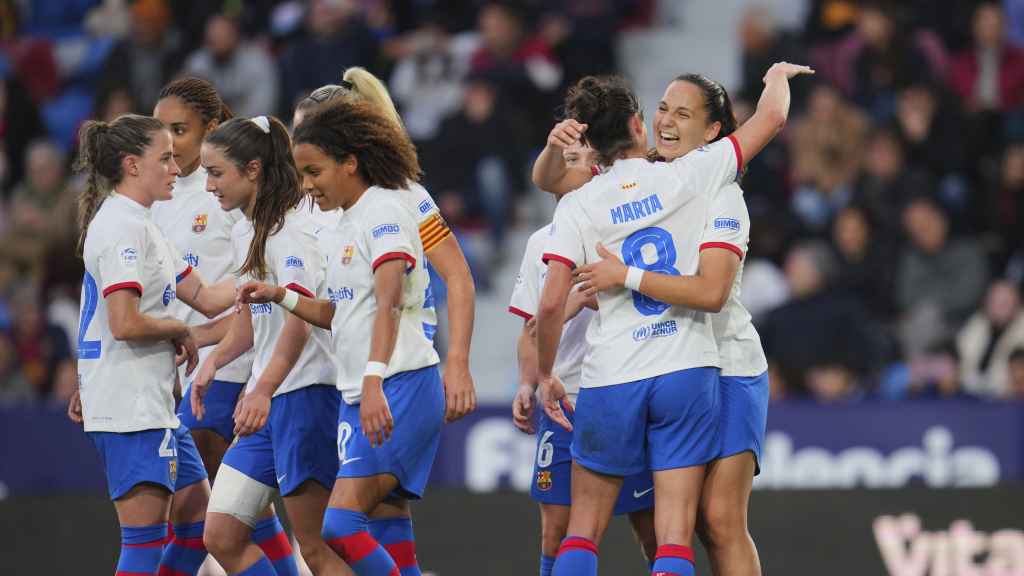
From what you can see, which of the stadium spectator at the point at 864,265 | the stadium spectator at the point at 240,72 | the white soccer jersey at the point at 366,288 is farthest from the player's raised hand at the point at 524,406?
the stadium spectator at the point at 240,72

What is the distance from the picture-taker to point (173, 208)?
262 inches

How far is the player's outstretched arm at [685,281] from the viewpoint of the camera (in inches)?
217

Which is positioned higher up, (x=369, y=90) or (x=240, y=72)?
(x=369, y=90)

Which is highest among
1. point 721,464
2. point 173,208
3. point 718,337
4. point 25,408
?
point 173,208

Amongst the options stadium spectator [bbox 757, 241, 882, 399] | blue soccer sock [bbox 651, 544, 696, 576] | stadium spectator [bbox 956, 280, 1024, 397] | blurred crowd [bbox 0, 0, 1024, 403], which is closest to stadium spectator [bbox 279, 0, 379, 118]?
blurred crowd [bbox 0, 0, 1024, 403]

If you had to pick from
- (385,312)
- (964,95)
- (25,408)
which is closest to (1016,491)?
(385,312)

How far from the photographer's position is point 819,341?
10.9 m

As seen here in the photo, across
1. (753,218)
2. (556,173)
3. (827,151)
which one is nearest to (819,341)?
(753,218)

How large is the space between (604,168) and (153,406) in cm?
187

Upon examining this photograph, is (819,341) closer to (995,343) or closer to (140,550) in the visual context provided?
(995,343)

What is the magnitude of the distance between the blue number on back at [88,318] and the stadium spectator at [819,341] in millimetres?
5895

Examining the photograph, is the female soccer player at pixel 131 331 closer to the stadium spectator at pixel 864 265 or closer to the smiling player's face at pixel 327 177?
the smiling player's face at pixel 327 177

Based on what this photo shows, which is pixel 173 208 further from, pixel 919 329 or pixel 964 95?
pixel 964 95

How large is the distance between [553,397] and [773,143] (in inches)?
277
